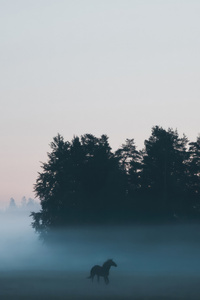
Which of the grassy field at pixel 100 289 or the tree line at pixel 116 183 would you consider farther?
the tree line at pixel 116 183

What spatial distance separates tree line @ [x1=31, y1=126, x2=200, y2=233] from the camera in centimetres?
8038

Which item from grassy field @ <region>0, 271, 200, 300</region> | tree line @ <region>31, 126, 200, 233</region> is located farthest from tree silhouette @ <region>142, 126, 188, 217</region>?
grassy field @ <region>0, 271, 200, 300</region>

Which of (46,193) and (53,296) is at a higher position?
(46,193)

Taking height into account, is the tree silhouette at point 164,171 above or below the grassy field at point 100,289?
above

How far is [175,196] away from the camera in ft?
269

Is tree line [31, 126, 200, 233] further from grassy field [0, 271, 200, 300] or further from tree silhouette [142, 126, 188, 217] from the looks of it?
grassy field [0, 271, 200, 300]

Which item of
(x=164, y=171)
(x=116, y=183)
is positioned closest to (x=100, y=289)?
(x=116, y=183)

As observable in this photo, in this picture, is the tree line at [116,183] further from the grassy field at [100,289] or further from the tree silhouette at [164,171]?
the grassy field at [100,289]

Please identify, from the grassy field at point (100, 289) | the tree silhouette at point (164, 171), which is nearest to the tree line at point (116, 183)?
the tree silhouette at point (164, 171)

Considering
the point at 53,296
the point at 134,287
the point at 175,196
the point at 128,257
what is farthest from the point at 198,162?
the point at 53,296

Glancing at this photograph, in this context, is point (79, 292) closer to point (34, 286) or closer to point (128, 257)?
point (34, 286)

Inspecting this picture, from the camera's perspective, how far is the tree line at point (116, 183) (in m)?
80.4

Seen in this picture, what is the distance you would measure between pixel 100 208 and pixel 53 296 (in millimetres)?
46786

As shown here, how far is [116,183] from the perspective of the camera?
263 feet
